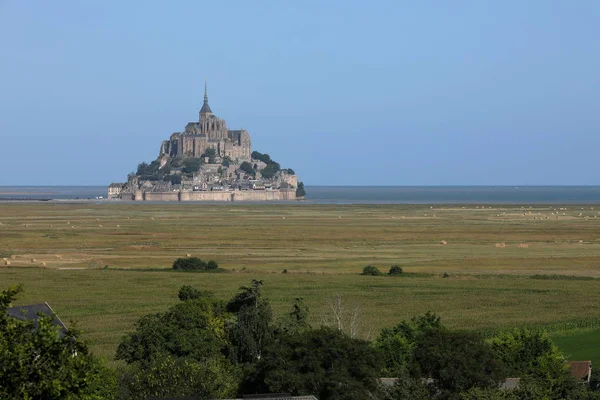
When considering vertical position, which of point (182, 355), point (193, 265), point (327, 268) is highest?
point (182, 355)

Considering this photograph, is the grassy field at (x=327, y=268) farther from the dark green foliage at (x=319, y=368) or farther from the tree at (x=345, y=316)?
the dark green foliage at (x=319, y=368)

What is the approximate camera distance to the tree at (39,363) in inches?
534

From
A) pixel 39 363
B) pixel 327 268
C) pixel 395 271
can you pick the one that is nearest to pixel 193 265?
pixel 327 268

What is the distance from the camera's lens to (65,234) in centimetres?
9738

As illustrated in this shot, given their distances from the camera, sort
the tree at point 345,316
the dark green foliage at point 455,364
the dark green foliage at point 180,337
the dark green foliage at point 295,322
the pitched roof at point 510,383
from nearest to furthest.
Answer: the dark green foliage at point 455,364
the pitched roof at point 510,383
the dark green foliage at point 180,337
the dark green foliage at point 295,322
the tree at point 345,316

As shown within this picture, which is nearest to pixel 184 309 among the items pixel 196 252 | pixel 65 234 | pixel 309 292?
pixel 309 292

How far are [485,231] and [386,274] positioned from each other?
46.1 m

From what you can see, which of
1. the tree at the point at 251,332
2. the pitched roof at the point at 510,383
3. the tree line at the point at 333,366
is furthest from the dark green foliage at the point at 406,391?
the tree at the point at 251,332

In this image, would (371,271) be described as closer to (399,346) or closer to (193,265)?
(193,265)

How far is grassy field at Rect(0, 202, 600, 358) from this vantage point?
42.8m

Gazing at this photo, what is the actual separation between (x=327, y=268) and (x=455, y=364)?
131 ft

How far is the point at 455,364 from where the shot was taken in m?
23.2

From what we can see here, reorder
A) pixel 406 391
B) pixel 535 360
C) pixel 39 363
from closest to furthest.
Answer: pixel 39 363 → pixel 406 391 → pixel 535 360

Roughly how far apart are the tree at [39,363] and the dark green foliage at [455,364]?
1046 cm
